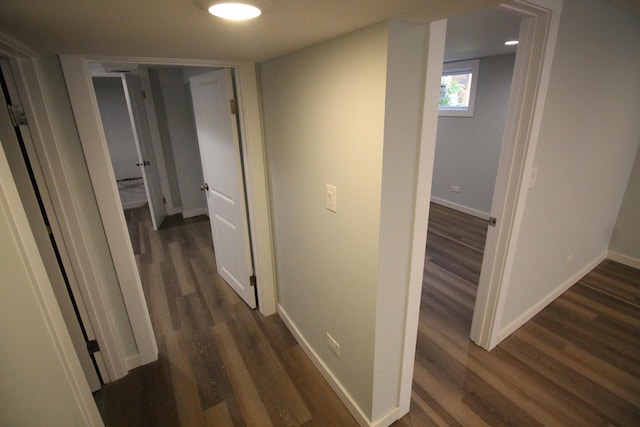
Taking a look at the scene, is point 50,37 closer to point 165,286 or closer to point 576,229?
point 165,286

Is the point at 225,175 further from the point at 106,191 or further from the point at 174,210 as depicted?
the point at 174,210

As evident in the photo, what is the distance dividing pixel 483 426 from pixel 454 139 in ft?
13.3

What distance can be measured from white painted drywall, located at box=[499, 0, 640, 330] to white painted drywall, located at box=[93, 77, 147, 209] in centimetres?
529

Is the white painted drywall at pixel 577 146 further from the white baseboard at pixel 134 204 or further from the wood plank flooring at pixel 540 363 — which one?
the white baseboard at pixel 134 204

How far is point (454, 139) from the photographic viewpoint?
475 centimetres

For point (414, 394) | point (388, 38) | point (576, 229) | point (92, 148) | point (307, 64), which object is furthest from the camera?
point (576, 229)

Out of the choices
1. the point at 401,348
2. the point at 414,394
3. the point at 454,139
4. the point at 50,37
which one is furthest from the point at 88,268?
the point at 454,139

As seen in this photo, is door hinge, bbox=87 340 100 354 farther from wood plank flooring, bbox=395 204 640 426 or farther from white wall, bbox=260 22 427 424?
wood plank flooring, bbox=395 204 640 426

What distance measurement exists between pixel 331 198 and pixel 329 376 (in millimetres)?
1154

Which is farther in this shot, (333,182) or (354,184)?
(333,182)

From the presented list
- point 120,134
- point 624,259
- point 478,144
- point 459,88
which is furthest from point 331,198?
point 120,134

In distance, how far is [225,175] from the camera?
245 cm

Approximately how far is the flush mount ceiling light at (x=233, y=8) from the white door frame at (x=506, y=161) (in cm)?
64

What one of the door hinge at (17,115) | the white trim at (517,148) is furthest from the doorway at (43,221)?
the white trim at (517,148)
